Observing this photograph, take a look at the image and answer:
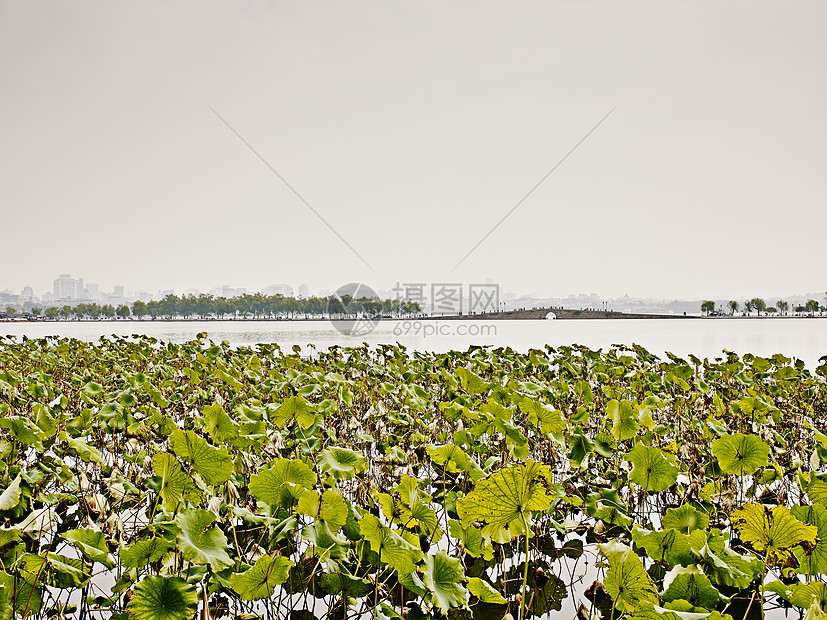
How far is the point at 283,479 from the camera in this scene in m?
1.75

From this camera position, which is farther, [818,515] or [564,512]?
[564,512]

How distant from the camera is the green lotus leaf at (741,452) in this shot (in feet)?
6.72

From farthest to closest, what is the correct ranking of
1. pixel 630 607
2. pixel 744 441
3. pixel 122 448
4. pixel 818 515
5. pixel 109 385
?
1. pixel 109 385
2. pixel 122 448
3. pixel 744 441
4. pixel 818 515
5. pixel 630 607

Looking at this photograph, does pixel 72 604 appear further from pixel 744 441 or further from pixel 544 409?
pixel 744 441

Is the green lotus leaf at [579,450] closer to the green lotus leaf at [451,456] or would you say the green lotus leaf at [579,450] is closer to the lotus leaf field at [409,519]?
the lotus leaf field at [409,519]

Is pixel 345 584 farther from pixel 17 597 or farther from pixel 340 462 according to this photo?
pixel 17 597

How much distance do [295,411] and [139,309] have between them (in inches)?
3892

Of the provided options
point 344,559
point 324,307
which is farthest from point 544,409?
point 324,307

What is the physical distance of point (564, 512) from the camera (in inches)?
105

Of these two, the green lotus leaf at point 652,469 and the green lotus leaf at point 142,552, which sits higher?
the green lotus leaf at point 652,469

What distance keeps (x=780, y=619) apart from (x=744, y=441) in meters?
0.60

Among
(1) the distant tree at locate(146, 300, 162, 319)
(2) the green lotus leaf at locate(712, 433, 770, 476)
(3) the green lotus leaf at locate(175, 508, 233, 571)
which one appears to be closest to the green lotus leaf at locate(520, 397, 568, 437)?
(2) the green lotus leaf at locate(712, 433, 770, 476)

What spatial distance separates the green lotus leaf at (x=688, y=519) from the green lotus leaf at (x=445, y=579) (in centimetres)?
80

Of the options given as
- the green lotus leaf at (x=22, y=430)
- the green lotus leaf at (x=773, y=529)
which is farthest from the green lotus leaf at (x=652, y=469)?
the green lotus leaf at (x=22, y=430)
